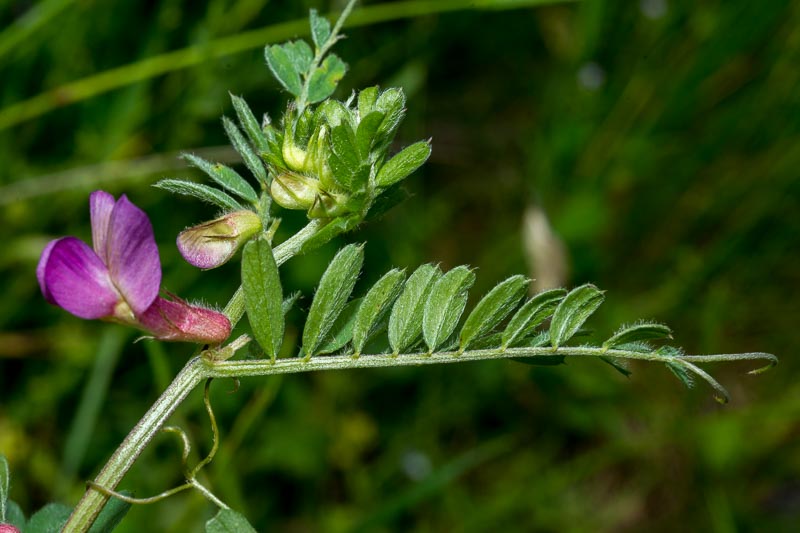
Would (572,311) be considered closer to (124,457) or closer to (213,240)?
(213,240)

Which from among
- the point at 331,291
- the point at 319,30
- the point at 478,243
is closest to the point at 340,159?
the point at 331,291

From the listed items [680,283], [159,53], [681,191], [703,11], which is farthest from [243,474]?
[703,11]

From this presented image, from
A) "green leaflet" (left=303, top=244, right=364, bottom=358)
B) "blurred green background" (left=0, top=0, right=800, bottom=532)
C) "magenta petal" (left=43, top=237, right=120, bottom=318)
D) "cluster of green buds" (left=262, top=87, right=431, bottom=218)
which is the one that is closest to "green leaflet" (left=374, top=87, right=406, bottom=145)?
"cluster of green buds" (left=262, top=87, right=431, bottom=218)

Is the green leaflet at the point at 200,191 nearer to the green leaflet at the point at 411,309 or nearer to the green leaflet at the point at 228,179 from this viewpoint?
the green leaflet at the point at 228,179

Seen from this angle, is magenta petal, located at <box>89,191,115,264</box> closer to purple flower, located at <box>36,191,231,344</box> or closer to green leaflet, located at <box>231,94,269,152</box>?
purple flower, located at <box>36,191,231,344</box>

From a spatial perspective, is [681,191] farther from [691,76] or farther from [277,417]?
[277,417]

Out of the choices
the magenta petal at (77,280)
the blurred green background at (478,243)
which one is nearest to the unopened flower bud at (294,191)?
the magenta petal at (77,280)
